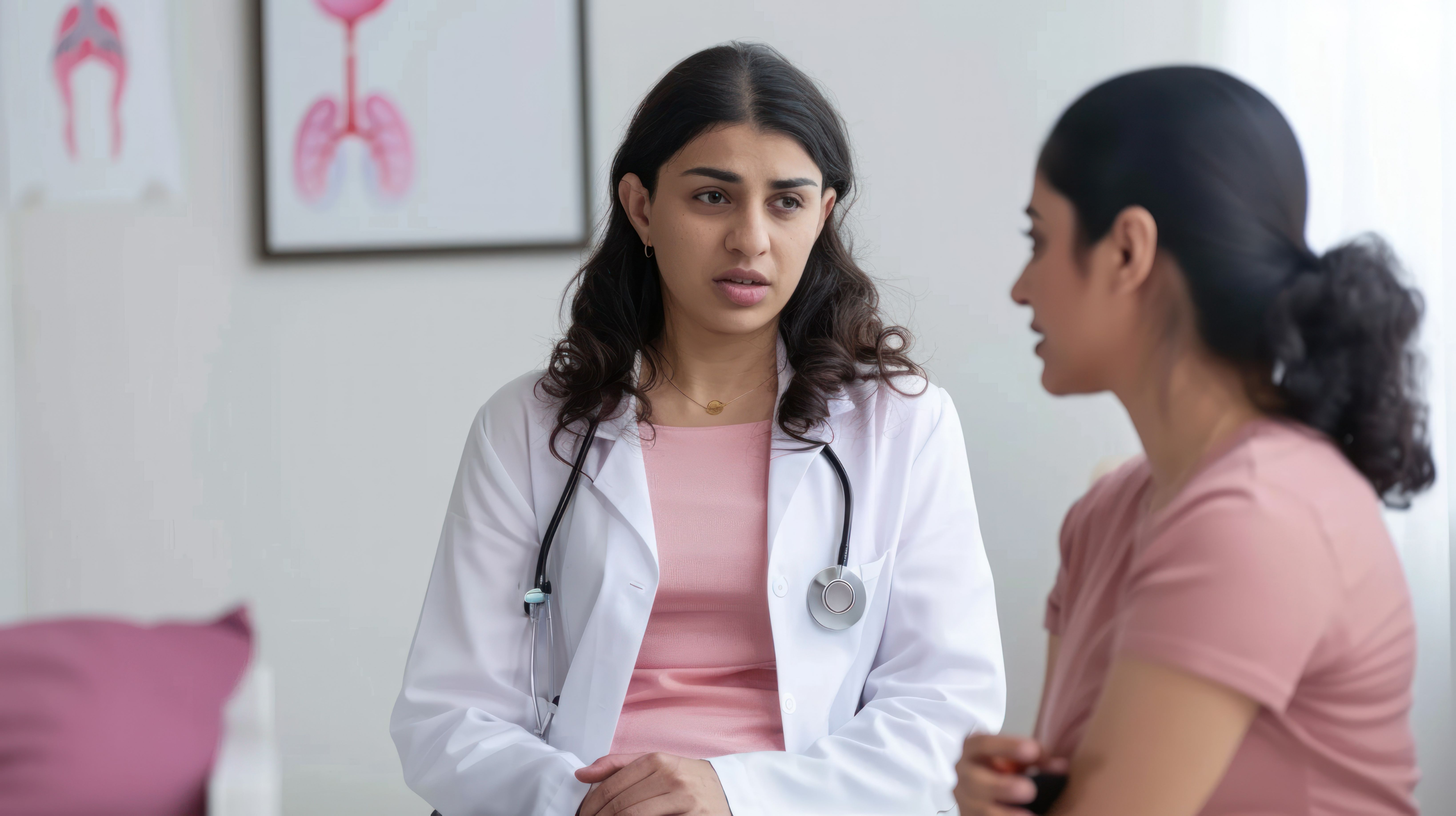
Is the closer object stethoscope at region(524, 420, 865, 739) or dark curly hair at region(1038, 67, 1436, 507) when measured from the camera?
dark curly hair at region(1038, 67, 1436, 507)

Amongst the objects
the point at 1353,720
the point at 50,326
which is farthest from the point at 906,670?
the point at 50,326

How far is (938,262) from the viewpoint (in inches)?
81.5

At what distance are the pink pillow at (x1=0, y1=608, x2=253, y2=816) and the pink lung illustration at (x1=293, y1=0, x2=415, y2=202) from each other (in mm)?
1311

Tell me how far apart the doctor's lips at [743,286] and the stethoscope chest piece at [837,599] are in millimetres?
348

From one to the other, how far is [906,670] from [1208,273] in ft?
2.68

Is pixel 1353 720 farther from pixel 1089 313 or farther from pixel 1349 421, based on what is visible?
pixel 1089 313

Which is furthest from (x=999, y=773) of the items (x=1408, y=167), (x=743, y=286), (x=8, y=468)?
(x=8, y=468)

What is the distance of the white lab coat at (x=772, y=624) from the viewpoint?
1.27m

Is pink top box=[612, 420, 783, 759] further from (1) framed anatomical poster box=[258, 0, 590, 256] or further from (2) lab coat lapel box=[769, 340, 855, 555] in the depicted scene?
(1) framed anatomical poster box=[258, 0, 590, 256]

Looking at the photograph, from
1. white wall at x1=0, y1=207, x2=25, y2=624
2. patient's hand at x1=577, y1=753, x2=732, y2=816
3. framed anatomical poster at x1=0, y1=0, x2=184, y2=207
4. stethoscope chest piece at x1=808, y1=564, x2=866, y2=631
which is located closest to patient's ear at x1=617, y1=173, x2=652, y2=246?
stethoscope chest piece at x1=808, y1=564, x2=866, y2=631

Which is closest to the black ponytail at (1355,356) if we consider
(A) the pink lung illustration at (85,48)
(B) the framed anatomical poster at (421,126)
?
(B) the framed anatomical poster at (421,126)

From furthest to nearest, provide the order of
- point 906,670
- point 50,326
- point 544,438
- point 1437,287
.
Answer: point 50,326 < point 1437,287 < point 544,438 < point 906,670

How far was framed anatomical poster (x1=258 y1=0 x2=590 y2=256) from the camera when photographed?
6.67 ft

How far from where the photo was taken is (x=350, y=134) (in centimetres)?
204
